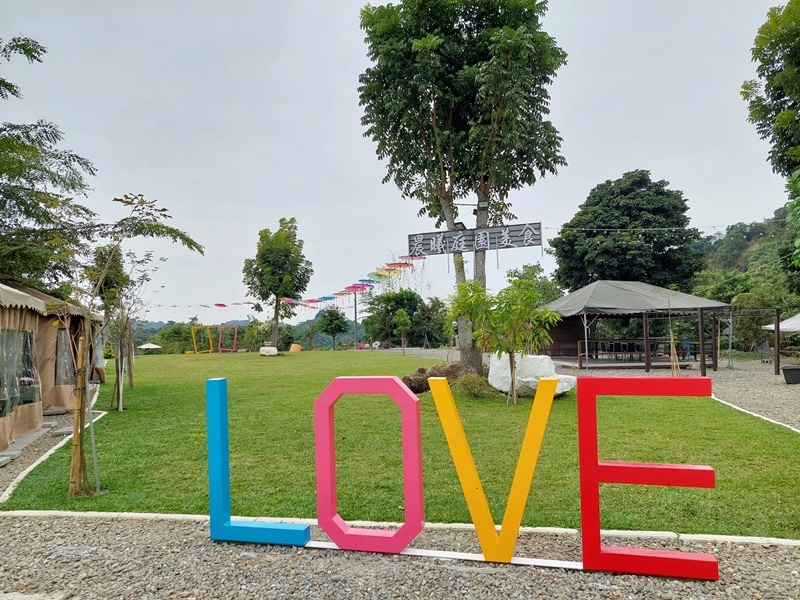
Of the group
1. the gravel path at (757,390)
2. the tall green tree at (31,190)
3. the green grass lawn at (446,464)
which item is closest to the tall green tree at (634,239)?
the gravel path at (757,390)

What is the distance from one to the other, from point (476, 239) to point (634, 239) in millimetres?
14781

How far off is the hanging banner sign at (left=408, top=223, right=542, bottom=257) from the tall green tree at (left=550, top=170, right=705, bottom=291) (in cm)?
1336

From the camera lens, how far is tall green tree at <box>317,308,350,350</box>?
34.8m

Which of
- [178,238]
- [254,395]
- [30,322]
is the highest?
[178,238]

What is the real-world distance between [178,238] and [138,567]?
7.52m

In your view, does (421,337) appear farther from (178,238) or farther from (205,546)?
(205,546)

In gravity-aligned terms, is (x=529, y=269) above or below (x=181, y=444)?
above

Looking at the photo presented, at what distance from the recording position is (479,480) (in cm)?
333

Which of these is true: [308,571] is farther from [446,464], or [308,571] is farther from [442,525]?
[446,464]

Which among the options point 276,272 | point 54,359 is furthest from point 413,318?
point 54,359

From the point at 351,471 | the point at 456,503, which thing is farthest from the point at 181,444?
the point at 456,503

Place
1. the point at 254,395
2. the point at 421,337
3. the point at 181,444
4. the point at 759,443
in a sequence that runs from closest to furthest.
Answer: the point at 759,443
the point at 181,444
the point at 254,395
the point at 421,337

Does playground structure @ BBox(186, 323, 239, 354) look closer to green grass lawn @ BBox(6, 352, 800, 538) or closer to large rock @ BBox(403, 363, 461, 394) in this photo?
large rock @ BBox(403, 363, 461, 394)

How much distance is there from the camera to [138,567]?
3.20 meters
